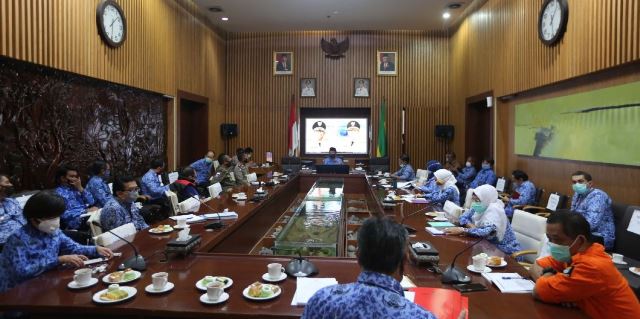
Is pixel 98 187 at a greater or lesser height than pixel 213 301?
greater

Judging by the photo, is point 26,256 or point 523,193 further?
point 523,193

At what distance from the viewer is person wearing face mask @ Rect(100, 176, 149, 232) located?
3316mm

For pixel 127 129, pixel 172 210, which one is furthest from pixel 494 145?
pixel 127 129

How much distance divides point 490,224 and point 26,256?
115 inches

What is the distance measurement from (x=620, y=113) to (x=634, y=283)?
8.00 ft

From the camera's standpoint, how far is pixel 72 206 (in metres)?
4.62

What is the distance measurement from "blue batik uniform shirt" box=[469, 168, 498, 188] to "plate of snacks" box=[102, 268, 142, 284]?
6.57 metres

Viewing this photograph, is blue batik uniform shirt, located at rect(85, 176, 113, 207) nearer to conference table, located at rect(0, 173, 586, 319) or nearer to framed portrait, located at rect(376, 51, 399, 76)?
conference table, located at rect(0, 173, 586, 319)

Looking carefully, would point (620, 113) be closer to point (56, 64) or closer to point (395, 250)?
point (395, 250)

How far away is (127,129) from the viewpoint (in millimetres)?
6555

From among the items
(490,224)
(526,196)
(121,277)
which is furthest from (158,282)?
(526,196)

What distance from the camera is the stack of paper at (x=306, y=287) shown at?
72.4 inches

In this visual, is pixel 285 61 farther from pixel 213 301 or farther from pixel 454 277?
pixel 213 301

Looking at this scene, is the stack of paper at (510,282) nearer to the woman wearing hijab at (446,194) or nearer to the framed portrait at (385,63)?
the woman wearing hijab at (446,194)
